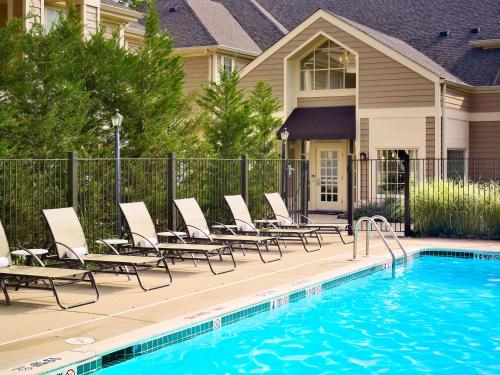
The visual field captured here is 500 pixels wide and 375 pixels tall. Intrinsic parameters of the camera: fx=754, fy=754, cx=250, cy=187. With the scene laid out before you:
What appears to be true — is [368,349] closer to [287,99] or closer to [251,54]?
[287,99]

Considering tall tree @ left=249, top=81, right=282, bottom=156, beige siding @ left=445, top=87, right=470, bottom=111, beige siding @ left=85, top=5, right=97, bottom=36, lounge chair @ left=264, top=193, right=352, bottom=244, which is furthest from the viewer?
beige siding @ left=445, top=87, right=470, bottom=111

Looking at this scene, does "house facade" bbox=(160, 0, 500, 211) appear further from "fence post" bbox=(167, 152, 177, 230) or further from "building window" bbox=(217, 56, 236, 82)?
"fence post" bbox=(167, 152, 177, 230)

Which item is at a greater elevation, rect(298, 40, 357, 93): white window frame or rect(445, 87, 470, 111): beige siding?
rect(298, 40, 357, 93): white window frame

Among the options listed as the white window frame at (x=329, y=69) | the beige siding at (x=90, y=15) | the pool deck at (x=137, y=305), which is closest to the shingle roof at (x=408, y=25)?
the white window frame at (x=329, y=69)

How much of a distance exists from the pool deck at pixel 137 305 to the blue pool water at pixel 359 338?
12.2 inches

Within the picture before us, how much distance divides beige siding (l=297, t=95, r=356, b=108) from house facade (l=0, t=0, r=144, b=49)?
244 inches

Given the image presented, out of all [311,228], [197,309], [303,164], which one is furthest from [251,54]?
[197,309]

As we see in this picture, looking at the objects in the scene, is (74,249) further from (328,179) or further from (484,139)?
(484,139)

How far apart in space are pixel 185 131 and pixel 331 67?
10.2 meters

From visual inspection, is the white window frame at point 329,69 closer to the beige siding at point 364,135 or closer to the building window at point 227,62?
the beige siding at point 364,135

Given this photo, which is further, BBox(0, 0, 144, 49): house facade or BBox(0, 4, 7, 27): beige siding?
BBox(0, 4, 7, 27): beige siding

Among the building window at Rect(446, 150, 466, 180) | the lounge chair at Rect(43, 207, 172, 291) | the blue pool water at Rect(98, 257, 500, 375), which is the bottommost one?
the blue pool water at Rect(98, 257, 500, 375)

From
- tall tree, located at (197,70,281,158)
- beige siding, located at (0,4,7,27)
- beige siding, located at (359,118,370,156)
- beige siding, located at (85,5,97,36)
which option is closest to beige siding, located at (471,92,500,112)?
beige siding, located at (359,118,370,156)

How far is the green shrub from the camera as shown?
16.1 meters
